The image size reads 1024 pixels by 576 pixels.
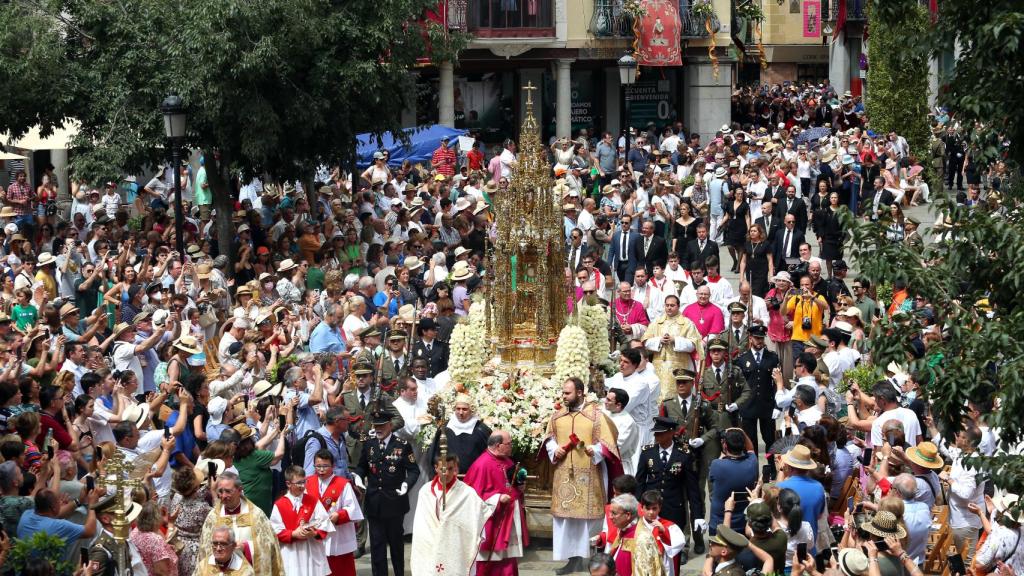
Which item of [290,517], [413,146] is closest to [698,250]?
[290,517]

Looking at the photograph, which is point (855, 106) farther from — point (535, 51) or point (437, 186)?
point (437, 186)

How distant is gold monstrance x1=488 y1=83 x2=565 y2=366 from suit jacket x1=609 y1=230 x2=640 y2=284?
21.4ft

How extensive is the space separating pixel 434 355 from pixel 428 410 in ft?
8.88

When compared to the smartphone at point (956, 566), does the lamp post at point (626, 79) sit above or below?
above

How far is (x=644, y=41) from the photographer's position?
43.9 meters

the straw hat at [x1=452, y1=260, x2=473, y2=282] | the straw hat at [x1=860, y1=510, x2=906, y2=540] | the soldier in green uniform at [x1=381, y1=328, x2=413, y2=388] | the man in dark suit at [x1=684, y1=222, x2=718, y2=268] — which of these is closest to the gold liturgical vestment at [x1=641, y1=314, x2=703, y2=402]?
the soldier in green uniform at [x1=381, y1=328, x2=413, y2=388]

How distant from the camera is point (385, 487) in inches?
577

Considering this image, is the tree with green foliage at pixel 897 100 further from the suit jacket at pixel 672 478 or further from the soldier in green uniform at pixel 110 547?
the soldier in green uniform at pixel 110 547

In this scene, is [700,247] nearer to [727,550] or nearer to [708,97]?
[727,550]

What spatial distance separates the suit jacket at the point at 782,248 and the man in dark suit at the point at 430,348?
6975 mm

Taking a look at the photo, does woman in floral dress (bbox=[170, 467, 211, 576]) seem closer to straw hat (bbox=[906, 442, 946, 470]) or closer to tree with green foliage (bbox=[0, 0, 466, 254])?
straw hat (bbox=[906, 442, 946, 470])

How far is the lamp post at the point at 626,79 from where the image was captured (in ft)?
114

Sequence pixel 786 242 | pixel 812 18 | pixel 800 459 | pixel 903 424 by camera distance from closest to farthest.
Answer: pixel 800 459, pixel 903 424, pixel 786 242, pixel 812 18

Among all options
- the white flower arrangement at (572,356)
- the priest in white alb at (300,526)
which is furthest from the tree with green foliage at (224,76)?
the priest in white alb at (300,526)
